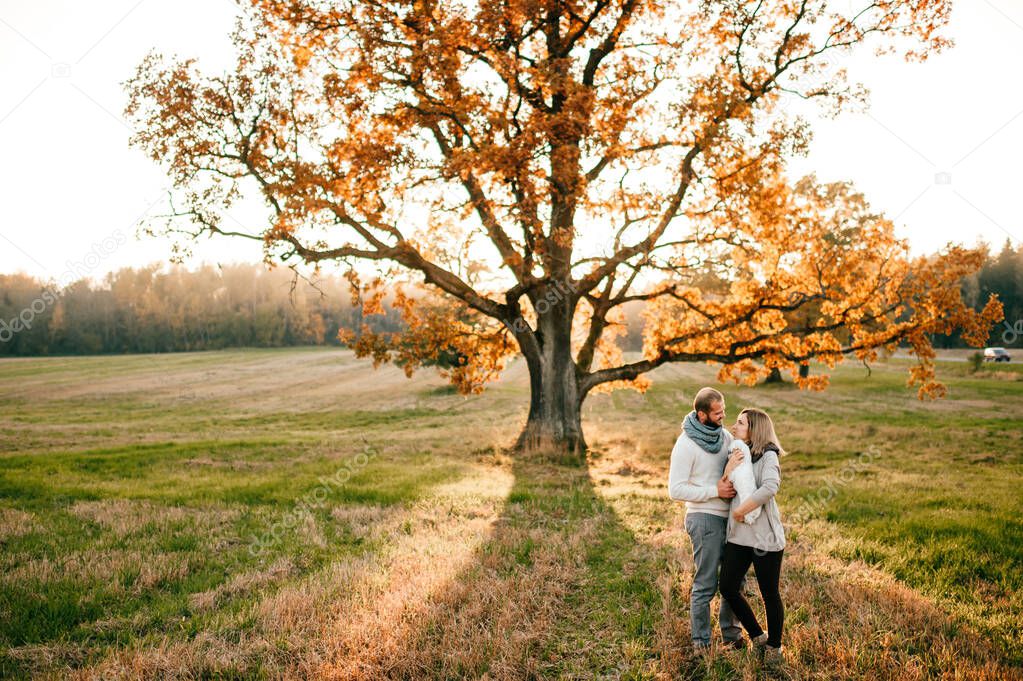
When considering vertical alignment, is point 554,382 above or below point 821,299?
below

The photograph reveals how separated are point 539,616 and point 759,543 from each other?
2130mm

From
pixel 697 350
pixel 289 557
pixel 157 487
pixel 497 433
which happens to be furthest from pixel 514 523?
pixel 497 433

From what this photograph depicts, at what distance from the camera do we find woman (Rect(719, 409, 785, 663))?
4383mm

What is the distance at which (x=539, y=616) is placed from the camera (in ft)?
17.0

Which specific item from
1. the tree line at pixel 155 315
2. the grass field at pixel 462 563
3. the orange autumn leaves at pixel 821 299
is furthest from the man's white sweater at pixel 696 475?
the tree line at pixel 155 315

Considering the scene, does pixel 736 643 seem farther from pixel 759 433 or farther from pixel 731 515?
pixel 759 433

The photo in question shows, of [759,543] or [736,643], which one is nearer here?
[759,543]

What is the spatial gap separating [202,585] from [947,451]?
1746 centimetres

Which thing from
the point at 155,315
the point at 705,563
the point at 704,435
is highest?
the point at 155,315

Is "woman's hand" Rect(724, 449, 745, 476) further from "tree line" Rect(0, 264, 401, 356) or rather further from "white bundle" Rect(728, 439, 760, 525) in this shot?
"tree line" Rect(0, 264, 401, 356)

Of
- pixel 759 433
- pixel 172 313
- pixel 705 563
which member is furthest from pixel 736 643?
pixel 172 313

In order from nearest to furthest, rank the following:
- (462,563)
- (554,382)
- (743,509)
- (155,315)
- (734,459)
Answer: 1. (743,509)
2. (734,459)
3. (462,563)
4. (554,382)
5. (155,315)

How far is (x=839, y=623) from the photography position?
496 centimetres

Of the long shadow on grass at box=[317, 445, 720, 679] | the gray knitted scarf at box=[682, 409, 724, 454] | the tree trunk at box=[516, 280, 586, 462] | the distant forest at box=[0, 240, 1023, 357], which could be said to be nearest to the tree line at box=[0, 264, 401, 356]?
the distant forest at box=[0, 240, 1023, 357]
